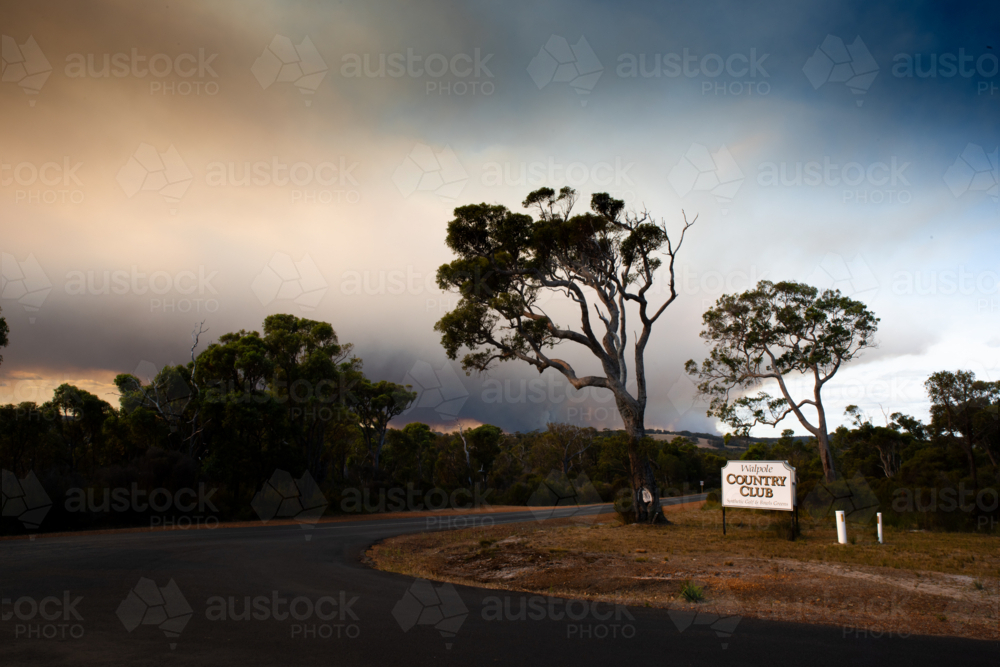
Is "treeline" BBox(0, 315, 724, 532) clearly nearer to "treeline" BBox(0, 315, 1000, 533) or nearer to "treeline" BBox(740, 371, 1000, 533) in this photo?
"treeline" BBox(0, 315, 1000, 533)

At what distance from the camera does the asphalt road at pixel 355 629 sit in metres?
5.34

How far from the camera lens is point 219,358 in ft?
100

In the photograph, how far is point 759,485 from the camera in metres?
15.7

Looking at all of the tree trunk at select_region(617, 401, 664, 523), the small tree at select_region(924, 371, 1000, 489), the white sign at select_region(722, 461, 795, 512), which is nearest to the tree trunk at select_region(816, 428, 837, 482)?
the small tree at select_region(924, 371, 1000, 489)

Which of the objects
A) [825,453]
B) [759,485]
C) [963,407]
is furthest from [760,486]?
[963,407]

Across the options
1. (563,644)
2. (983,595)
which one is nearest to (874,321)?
(983,595)

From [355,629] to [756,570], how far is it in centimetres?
729

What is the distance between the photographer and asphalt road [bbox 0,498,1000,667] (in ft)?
17.5

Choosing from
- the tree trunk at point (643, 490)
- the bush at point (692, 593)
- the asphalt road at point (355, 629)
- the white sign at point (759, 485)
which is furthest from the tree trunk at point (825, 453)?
the asphalt road at point (355, 629)

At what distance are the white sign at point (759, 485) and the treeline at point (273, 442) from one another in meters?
4.81

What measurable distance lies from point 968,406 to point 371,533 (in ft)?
106

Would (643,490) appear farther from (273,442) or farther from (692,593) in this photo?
(273,442)

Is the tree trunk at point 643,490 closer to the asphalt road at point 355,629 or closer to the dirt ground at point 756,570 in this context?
the dirt ground at point 756,570

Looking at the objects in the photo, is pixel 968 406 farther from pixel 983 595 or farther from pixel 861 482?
pixel 983 595
